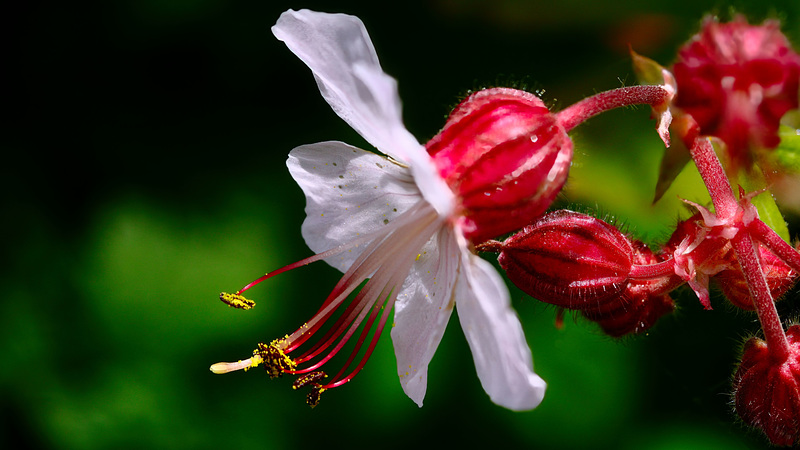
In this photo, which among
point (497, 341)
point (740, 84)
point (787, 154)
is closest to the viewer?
point (740, 84)

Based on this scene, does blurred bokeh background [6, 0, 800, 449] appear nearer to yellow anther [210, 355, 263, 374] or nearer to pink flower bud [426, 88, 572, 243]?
yellow anther [210, 355, 263, 374]

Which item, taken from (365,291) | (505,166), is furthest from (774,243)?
(365,291)

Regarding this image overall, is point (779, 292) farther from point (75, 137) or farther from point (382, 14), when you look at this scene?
point (75, 137)

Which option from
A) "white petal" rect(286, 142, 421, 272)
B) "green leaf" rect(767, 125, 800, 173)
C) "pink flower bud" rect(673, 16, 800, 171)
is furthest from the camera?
"green leaf" rect(767, 125, 800, 173)

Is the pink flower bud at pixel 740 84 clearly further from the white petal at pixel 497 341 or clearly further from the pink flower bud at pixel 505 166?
the white petal at pixel 497 341

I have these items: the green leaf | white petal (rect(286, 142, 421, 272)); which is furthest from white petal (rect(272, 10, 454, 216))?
the green leaf

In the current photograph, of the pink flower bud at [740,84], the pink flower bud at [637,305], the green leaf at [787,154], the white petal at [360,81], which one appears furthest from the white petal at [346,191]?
the green leaf at [787,154]

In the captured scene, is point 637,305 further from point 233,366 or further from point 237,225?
point 237,225
